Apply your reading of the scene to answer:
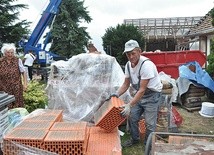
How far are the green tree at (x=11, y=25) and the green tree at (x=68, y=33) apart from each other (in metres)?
3.55

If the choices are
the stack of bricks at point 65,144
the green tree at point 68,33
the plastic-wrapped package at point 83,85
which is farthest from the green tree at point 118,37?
the stack of bricks at point 65,144

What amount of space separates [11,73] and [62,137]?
277 cm

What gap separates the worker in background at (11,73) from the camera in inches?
215

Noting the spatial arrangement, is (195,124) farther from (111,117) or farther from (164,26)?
(164,26)

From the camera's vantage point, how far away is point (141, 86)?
13.6 feet

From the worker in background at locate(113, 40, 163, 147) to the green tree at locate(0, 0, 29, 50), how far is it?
611 inches

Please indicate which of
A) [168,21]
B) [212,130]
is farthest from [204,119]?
[168,21]

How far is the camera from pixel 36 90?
7.40 m

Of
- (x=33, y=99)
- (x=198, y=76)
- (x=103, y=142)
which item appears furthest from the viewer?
(x=198, y=76)

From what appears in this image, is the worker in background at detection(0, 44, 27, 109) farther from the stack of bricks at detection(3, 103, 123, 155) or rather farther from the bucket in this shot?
the bucket

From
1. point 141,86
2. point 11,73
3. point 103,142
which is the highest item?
point 11,73

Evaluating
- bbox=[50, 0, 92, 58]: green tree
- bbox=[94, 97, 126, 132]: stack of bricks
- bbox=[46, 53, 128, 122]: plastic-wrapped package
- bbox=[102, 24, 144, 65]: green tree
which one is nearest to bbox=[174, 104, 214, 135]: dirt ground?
bbox=[46, 53, 128, 122]: plastic-wrapped package

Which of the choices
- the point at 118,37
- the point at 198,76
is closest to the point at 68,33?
the point at 118,37

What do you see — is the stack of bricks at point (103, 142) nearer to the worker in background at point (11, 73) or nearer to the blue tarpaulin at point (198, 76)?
the worker in background at point (11, 73)
